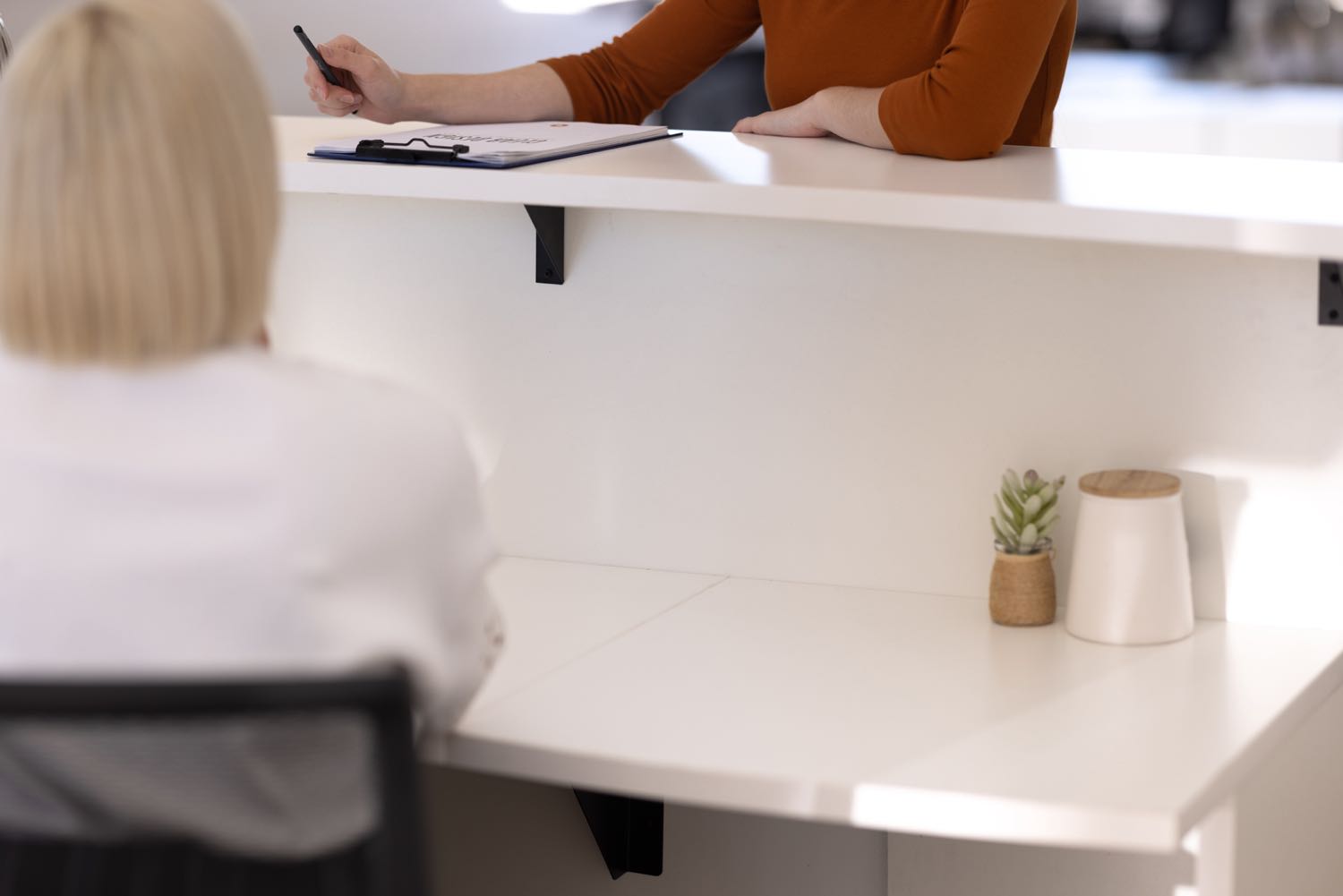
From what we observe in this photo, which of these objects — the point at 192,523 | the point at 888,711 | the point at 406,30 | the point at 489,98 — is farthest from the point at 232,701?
the point at 406,30

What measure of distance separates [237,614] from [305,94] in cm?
243

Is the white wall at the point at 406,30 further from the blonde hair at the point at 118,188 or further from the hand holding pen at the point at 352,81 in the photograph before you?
the blonde hair at the point at 118,188

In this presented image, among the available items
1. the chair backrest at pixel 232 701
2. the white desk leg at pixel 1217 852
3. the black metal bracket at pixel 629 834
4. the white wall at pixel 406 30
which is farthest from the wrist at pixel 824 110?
the white wall at pixel 406 30

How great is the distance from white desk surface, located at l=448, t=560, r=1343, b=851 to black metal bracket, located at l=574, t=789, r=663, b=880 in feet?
0.83

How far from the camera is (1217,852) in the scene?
4.13ft

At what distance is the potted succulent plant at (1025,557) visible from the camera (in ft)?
4.92

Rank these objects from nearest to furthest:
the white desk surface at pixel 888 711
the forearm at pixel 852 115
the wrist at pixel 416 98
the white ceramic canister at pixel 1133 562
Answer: the white desk surface at pixel 888 711 < the white ceramic canister at pixel 1133 562 < the forearm at pixel 852 115 < the wrist at pixel 416 98

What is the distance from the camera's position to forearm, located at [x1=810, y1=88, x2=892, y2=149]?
179 cm

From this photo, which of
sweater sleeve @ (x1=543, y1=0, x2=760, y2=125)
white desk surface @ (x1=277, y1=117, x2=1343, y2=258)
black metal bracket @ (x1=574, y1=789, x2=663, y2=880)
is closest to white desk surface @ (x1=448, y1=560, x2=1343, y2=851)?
black metal bracket @ (x1=574, y1=789, x2=663, y2=880)

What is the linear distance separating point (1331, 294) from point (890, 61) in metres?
0.72

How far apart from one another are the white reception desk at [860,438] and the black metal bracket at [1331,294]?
1 cm

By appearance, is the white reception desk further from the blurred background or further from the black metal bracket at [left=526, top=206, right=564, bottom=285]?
the blurred background

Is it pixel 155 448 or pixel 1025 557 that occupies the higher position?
pixel 155 448

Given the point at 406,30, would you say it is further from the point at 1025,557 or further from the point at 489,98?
the point at 1025,557
